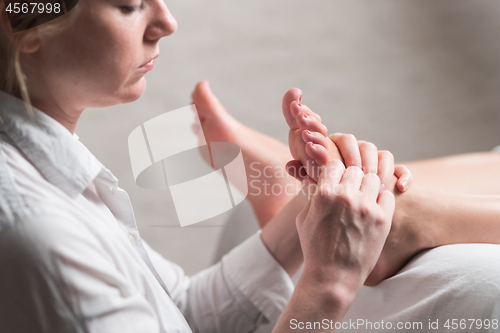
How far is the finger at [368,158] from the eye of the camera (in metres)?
0.46

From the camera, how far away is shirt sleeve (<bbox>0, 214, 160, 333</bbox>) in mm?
313

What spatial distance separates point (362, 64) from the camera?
151 centimetres

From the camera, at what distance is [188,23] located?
4.31ft

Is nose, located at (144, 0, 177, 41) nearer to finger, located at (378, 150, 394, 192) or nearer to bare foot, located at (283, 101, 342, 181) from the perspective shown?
bare foot, located at (283, 101, 342, 181)

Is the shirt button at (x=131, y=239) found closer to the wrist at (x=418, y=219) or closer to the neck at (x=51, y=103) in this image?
the neck at (x=51, y=103)

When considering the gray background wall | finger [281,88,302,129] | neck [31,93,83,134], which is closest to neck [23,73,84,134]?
neck [31,93,83,134]

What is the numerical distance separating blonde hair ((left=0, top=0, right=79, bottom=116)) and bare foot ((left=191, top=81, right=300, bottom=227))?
29cm

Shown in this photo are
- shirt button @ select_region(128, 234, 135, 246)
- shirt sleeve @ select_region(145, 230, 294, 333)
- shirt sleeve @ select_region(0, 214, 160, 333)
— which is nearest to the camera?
shirt sleeve @ select_region(0, 214, 160, 333)

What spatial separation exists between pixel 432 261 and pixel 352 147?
15cm

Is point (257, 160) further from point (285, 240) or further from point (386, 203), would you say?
point (386, 203)

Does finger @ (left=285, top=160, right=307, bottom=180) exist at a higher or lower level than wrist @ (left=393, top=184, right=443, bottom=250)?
higher

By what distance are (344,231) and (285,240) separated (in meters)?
0.20

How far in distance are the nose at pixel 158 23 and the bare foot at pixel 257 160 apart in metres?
0.25

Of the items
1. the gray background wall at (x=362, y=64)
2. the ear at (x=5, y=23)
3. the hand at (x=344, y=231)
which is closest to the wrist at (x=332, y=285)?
the hand at (x=344, y=231)
